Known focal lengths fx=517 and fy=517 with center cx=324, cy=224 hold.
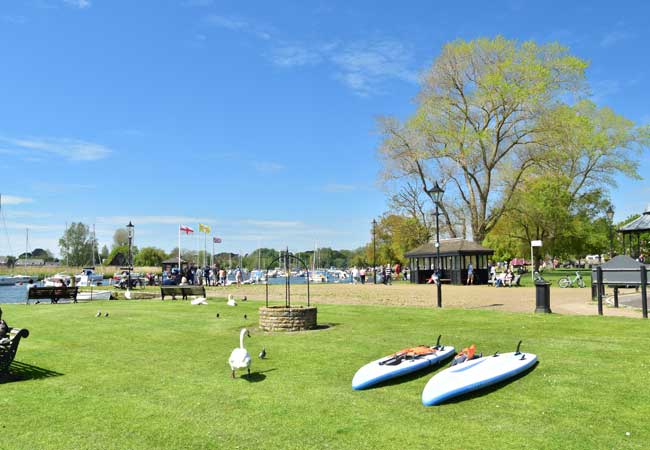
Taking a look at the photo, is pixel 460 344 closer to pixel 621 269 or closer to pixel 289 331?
pixel 289 331

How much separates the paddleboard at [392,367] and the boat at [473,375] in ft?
2.31

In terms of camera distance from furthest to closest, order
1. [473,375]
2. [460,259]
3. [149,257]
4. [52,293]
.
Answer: [149,257]
[460,259]
[52,293]
[473,375]

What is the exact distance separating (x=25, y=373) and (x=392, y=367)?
670cm

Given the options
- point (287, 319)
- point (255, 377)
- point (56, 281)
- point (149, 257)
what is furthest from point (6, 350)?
point (149, 257)

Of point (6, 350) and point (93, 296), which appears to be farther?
point (93, 296)

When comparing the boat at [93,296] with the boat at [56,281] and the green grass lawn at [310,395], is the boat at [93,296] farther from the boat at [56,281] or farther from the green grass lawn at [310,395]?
the green grass lawn at [310,395]

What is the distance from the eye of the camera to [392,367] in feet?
28.1

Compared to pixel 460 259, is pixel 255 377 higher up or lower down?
lower down

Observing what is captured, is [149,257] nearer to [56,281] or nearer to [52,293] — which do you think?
[56,281]

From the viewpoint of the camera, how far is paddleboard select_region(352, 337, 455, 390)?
8219 millimetres

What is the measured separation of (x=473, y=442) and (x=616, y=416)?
84.4 inches

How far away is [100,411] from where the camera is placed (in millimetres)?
7258

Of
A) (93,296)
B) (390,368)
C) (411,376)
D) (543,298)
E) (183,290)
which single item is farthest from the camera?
(93,296)


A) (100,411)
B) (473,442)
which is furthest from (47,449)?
(473,442)
